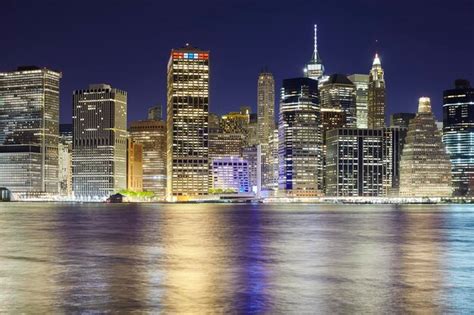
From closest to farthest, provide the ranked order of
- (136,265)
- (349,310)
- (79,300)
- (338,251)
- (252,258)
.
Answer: (349,310) → (79,300) → (136,265) → (252,258) → (338,251)

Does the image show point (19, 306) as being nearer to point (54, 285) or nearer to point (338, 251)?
point (54, 285)

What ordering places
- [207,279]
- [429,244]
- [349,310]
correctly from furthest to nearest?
1. [429,244]
2. [207,279]
3. [349,310]

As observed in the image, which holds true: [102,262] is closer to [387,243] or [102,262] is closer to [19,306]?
[19,306]

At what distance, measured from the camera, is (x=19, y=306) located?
100.0 ft

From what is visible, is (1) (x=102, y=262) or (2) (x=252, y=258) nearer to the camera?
(1) (x=102, y=262)

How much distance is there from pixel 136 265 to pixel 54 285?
10206 mm

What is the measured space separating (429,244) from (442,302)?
35.5m

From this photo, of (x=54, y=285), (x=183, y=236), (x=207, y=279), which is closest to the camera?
(x=54, y=285)

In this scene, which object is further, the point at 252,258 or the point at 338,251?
the point at 338,251

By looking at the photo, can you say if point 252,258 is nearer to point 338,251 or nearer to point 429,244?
point 338,251

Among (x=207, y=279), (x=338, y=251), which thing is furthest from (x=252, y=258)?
(x=207, y=279)

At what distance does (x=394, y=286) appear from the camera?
36969mm

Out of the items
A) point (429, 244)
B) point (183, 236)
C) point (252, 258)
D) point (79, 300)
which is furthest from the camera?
point (183, 236)

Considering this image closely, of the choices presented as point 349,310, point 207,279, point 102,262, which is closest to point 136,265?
point 102,262
